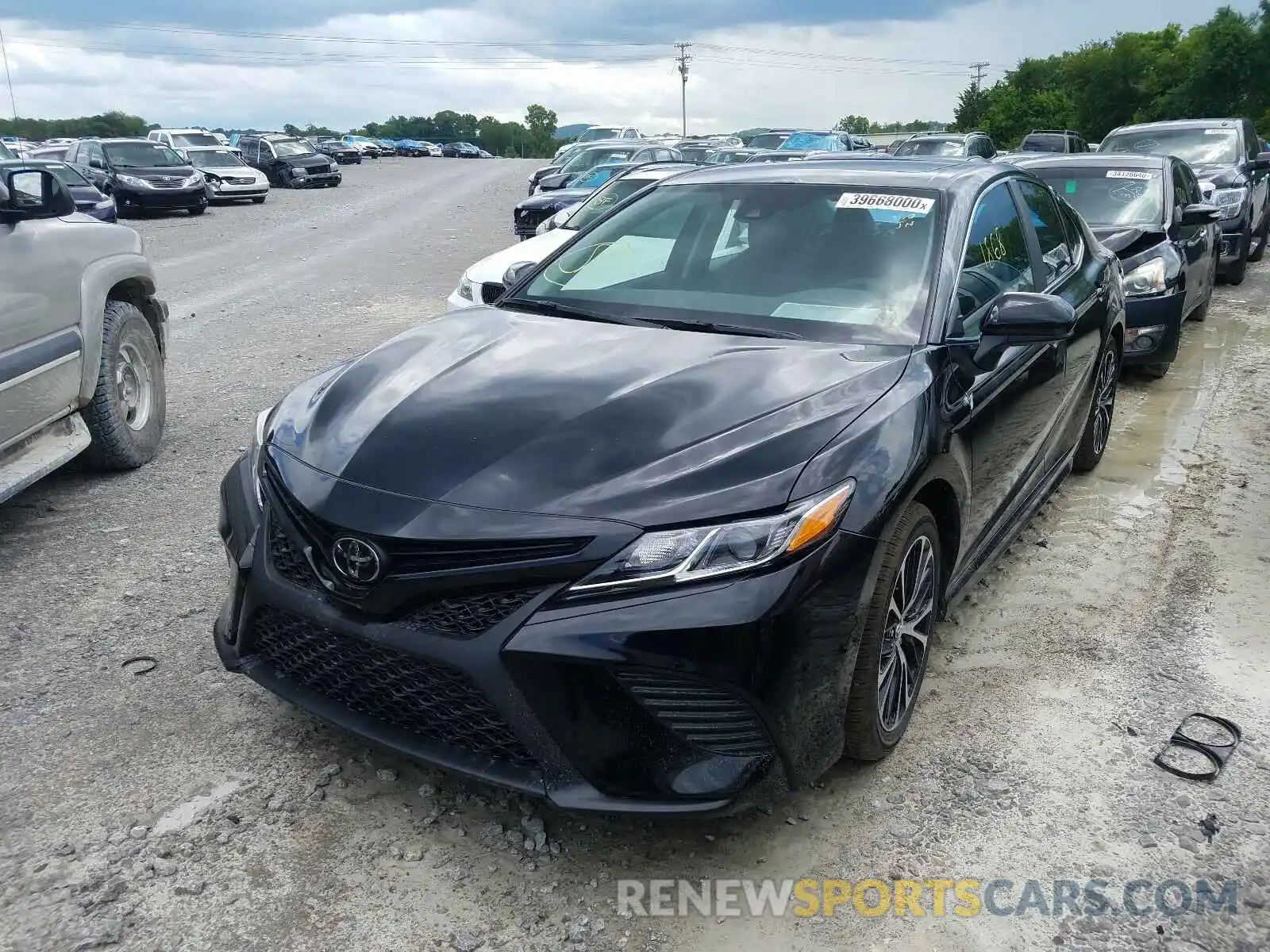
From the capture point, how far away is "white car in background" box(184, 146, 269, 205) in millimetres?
25516

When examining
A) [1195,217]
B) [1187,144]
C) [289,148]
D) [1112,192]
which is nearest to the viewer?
[1195,217]

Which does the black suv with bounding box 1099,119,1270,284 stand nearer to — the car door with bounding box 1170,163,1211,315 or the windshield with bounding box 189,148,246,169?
the car door with bounding box 1170,163,1211,315

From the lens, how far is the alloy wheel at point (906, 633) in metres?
2.94

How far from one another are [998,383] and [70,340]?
3964 millimetres

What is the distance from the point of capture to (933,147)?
23875mm

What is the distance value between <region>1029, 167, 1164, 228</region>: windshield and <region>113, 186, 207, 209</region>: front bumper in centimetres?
1905

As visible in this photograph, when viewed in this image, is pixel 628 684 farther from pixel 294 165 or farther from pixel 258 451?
pixel 294 165

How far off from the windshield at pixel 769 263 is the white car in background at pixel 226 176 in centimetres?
2371

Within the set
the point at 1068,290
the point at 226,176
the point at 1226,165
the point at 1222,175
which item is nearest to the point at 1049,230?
the point at 1068,290

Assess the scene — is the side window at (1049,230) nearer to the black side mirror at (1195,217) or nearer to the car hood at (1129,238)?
the car hood at (1129,238)

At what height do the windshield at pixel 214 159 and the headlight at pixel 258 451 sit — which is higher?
the windshield at pixel 214 159

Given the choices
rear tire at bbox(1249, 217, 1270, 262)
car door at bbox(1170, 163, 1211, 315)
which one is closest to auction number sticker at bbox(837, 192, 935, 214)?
car door at bbox(1170, 163, 1211, 315)

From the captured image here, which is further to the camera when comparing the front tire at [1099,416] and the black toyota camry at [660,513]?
the front tire at [1099,416]

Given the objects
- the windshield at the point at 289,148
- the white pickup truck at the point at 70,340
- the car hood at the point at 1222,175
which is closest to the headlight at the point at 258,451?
the white pickup truck at the point at 70,340
